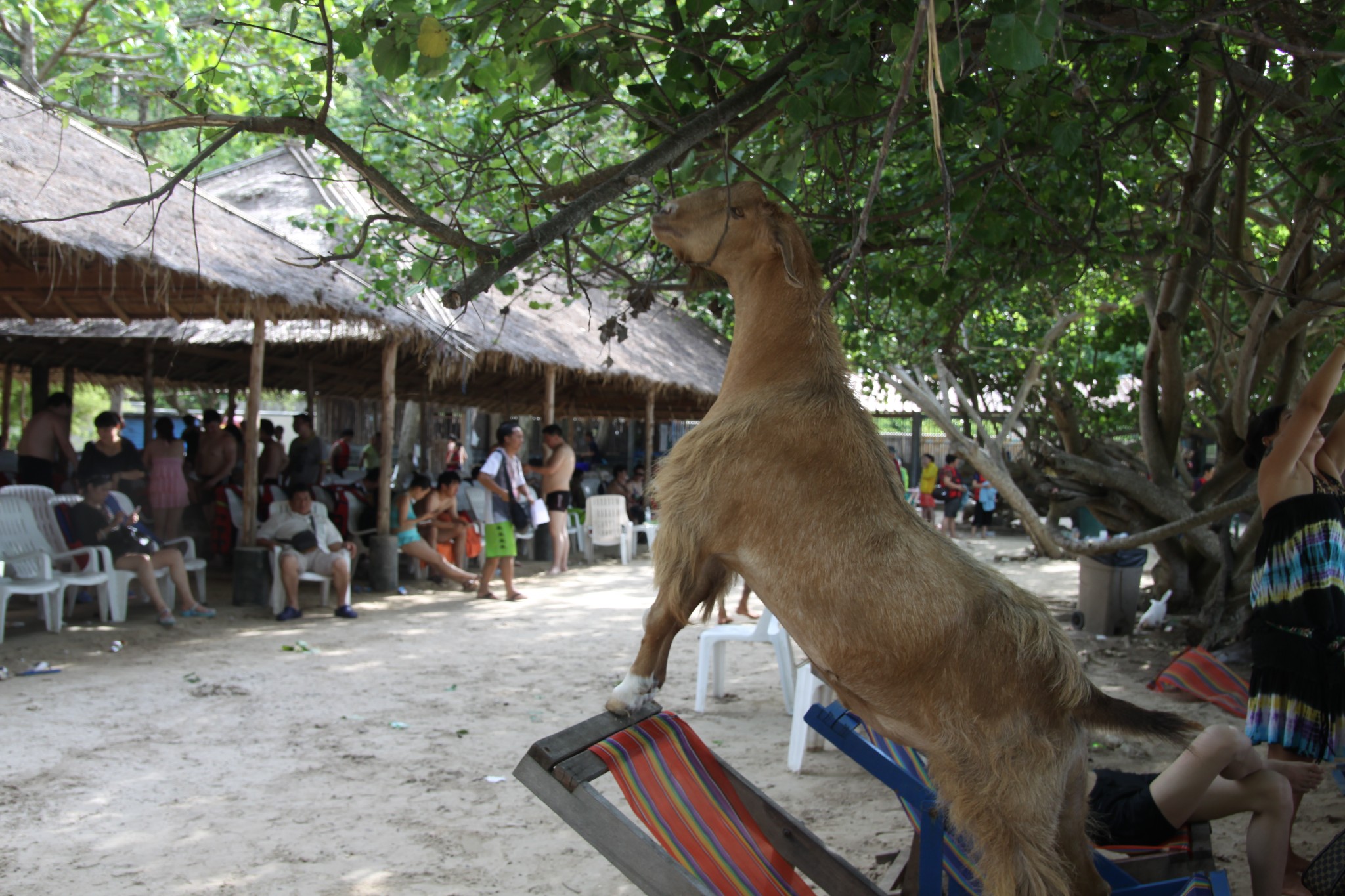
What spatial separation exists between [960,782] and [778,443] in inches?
34.4

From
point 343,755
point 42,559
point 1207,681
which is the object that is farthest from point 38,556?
point 1207,681

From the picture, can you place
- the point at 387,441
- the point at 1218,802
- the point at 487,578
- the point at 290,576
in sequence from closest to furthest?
the point at 1218,802, the point at 290,576, the point at 387,441, the point at 487,578

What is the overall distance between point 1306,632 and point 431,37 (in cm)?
350

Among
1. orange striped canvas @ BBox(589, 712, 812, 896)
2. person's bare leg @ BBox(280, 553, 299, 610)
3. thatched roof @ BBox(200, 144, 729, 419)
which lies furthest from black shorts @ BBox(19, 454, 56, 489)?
orange striped canvas @ BBox(589, 712, 812, 896)

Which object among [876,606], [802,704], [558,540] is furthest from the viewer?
[558,540]

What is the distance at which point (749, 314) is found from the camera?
103 inches

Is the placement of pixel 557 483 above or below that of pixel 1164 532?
above

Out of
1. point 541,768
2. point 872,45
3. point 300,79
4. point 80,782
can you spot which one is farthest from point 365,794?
point 872,45

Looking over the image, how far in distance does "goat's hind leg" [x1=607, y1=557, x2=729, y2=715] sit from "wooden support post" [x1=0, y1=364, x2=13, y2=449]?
14.9 m

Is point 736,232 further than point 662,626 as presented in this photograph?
Yes

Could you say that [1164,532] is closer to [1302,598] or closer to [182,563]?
[1302,598]

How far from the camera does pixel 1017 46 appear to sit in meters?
2.01

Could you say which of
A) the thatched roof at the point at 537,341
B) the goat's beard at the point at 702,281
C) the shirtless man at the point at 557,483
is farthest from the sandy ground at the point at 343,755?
the shirtless man at the point at 557,483

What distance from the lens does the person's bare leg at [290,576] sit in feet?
28.8
